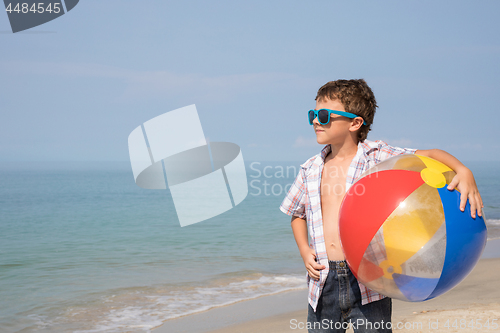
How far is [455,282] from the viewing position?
2035 mm

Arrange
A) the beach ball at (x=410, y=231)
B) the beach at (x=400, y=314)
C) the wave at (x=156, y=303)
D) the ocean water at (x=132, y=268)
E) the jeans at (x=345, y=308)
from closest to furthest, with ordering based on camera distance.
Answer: the beach ball at (x=410, y=231), the jeans at (x=345, y=308), the beach at (x=400, y=314), the wave at (x=156, y=303), the ocean water at (x=132, y=268)

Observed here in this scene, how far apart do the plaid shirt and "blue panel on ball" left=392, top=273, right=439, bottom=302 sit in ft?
1.04

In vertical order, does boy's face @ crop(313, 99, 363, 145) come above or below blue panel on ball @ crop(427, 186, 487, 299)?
above

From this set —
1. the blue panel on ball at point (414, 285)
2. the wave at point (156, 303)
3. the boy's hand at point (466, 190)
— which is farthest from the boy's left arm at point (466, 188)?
the wave at point (156, 303)

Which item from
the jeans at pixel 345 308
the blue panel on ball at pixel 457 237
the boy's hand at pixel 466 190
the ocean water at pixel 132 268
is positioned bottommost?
the ocean water at pixel 132 268

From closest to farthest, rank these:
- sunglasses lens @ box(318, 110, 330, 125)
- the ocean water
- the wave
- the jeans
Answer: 1. the jeans
2. sunglasses lens @ box(318, 110, 330, 125)
3. the wave
4. the ocean water

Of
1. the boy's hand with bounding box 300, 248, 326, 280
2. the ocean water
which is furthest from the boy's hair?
the ocean water

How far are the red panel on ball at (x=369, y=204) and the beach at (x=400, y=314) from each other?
7.93 ft

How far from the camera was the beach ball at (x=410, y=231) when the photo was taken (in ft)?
6.23

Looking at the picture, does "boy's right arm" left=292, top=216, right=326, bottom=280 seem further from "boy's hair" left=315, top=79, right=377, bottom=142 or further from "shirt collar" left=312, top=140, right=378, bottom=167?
"boy's hair" left=315, top=79, right=377, bottom=142

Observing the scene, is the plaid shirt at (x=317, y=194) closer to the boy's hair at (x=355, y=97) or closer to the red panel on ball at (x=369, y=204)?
the boy's hair at (x=355, y=97)

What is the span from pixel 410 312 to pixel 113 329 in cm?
353

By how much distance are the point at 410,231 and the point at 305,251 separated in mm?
688

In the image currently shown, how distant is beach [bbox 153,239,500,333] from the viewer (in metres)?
4.11
